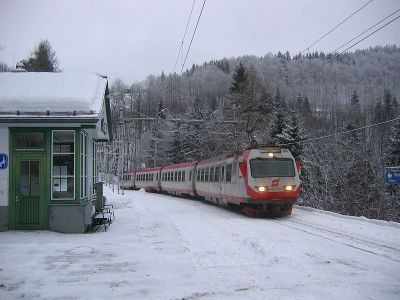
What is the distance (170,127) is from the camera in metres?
66.6

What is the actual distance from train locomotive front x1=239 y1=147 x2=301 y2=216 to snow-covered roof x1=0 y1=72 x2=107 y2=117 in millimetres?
6550

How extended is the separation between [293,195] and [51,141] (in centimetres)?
941

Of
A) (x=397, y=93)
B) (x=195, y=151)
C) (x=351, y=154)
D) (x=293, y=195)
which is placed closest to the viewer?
(x=293, y=195)

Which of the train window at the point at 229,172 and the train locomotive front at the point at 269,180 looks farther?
the train window at the point at 229,172

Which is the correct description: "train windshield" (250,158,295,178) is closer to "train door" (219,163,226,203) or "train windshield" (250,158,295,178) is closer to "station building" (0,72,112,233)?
"train door" (219,163,226,203)

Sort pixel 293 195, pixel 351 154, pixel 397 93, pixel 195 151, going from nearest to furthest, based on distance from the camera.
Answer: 1. pixel 293 195
2. pixel 351 154
3. pixel 195 151
4. pixel 397 93

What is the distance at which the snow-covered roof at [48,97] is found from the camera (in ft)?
47.7

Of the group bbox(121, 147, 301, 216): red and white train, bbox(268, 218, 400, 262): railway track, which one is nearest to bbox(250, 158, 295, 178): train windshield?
bbox(121, 147, 301, 216): red and white train

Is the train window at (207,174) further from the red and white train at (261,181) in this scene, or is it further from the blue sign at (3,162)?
the blue sign at (3,162)

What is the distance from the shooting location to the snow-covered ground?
7.70m

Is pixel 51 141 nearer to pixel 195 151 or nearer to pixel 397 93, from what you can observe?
pixel 195 151

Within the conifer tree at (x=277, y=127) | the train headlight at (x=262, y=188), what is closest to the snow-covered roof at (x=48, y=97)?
the train headlight at (x=262, y=188)

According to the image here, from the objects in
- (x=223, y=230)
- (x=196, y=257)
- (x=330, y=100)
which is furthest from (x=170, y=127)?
(x=196, y=257)

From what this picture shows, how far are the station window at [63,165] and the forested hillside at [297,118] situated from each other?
35.9ft
